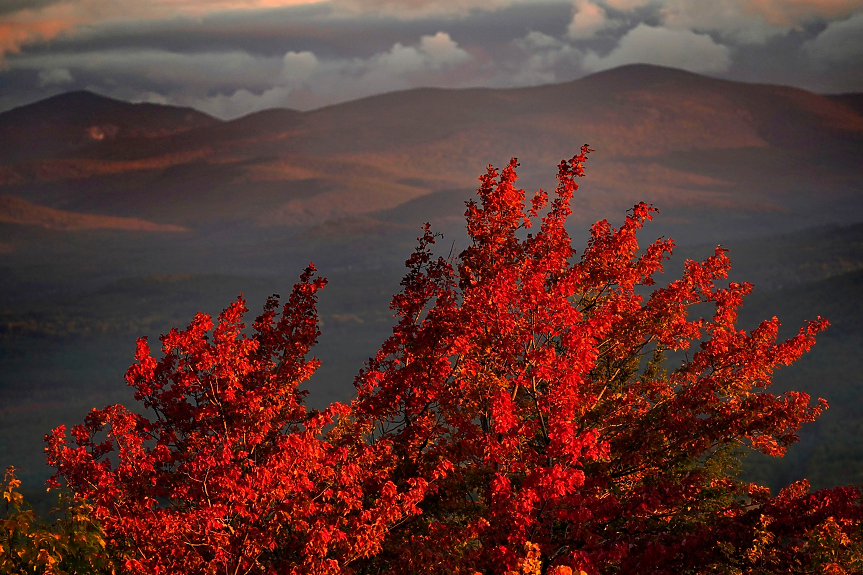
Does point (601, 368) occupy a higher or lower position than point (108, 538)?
higher

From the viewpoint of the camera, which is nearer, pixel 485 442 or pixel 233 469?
pixel 233 469

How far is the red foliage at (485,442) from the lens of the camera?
13.1 metres

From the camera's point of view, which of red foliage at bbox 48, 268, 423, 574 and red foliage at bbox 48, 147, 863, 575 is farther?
red foliage at bbox 48, 147, 863, 575

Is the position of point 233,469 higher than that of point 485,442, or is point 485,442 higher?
point 233,469

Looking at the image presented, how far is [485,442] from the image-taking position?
48.4ft

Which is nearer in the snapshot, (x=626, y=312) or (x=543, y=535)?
(x=543, y=535)

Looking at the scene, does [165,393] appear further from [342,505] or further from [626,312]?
[626,312]

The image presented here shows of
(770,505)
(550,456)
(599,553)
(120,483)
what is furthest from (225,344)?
(770,505)

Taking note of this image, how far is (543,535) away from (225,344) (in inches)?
266

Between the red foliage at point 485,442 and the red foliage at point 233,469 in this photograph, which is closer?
the red foliage at point 233,469

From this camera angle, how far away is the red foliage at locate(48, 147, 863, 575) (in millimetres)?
13078

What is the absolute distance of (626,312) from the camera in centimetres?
1775

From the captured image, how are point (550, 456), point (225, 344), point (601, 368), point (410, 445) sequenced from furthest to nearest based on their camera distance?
point (601, 368) → point (410, 445) → point (225, 344) → point (550, 456)

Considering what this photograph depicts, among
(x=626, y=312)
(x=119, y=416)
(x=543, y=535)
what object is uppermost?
(x=626, y=312)
